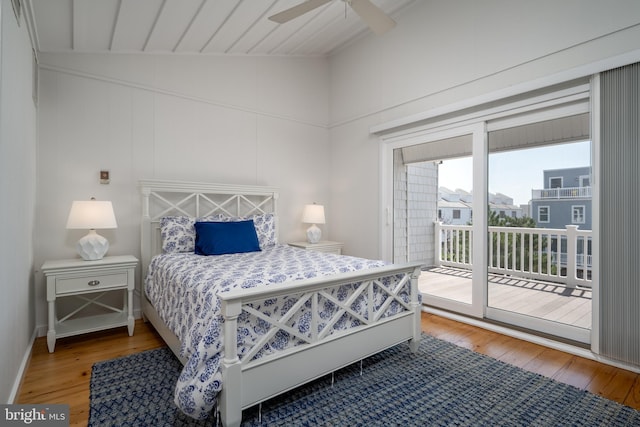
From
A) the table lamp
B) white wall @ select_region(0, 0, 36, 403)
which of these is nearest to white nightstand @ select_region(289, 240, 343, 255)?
the table lamp

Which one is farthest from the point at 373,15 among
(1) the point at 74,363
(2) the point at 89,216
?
(1) the point at 74,363

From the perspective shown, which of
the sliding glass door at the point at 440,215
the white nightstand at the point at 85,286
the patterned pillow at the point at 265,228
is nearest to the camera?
the white nightstand at the point at 85,286

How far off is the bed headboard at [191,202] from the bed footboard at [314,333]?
2.13 meters

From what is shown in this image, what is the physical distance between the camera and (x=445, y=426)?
171 centimetres

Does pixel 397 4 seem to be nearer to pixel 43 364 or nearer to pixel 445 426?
pixel 445 426

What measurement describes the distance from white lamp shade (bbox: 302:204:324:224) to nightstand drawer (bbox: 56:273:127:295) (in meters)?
2.25

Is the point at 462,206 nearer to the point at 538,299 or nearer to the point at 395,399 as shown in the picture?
the point at 538,299

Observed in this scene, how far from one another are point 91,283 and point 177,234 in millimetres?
813

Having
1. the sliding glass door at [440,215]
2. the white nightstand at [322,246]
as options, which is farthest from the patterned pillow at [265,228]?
the sliding glass door at [440,215]

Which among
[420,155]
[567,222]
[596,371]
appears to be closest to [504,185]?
[567,222]

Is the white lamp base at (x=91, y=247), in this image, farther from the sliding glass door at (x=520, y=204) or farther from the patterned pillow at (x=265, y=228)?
the sliding glass door at (x=520, y=204)

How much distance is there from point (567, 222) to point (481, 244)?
706 mm

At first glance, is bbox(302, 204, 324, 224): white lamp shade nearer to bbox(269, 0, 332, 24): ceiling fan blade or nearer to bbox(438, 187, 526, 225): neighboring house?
bbox(438, 187, 526, 225): neighboring house

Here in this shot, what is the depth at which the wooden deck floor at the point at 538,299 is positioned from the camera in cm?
270
